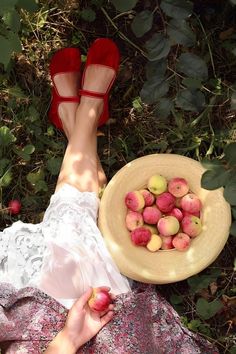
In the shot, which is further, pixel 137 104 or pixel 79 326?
pixel 137 104

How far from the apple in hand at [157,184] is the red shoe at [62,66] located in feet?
1.50

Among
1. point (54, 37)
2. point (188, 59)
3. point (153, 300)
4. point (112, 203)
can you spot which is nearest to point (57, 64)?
point (54, 37)

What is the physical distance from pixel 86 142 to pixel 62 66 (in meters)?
0.31

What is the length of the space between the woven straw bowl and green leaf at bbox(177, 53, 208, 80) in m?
0.46

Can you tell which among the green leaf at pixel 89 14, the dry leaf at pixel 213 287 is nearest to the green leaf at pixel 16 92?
the green leaf at pixel 89 14

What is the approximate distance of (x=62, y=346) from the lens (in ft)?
5.31

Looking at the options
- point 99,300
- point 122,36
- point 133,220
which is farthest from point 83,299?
point 122,36

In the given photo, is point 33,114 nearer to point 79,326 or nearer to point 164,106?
point 164,106

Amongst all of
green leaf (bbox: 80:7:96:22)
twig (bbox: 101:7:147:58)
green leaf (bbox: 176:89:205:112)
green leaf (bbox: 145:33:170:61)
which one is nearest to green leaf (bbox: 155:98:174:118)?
green leaf (bbox: 176:89:205:112)

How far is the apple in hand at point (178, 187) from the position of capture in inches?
74.4

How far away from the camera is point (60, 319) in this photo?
5.63ft

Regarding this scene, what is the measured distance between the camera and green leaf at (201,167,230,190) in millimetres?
1335

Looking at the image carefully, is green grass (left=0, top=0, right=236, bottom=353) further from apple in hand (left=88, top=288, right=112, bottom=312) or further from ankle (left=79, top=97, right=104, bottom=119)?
apple in hand (left=88, top=288, right=112, bottom=312)

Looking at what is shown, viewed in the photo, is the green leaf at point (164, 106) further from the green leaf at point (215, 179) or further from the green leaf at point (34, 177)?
the green leaf at point (34, 177)
